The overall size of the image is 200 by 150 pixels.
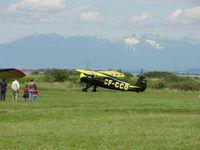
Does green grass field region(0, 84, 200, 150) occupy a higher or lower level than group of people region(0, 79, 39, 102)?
lower

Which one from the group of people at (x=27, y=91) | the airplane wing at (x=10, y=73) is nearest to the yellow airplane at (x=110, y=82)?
the airplane wing at (x=10, y=73)

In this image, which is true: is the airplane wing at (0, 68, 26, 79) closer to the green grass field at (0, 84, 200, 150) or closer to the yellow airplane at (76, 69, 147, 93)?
the green grass field at (0, 84, 200, 150)

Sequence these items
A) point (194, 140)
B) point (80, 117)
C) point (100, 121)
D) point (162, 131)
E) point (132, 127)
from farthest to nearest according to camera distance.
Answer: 1. point (80, 117)
2. point (100, 121)
3. point (132, 127)
4. point (162, 131)
5. point (194, 140)

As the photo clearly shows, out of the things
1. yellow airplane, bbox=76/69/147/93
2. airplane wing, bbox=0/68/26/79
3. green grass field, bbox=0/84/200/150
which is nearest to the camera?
green grass field, bbox=0/84/200/150

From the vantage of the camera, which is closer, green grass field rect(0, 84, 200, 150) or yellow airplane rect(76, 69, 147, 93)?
green grass field rect(0, 84, 200, 150)

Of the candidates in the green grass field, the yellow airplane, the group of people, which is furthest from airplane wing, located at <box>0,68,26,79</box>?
the yellow airplane

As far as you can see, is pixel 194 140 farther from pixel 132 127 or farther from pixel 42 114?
pixel 42 114

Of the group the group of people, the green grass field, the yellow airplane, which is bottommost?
the green grass field

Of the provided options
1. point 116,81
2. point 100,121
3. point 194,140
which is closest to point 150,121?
point 100,121

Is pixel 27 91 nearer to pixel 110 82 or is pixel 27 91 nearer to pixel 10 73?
pixel 10 73

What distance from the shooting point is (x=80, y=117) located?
750 inches

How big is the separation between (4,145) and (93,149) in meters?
2.35

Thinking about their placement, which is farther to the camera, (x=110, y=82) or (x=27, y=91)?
(x=110, y=82)

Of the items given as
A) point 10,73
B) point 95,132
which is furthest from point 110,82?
point 95,132
